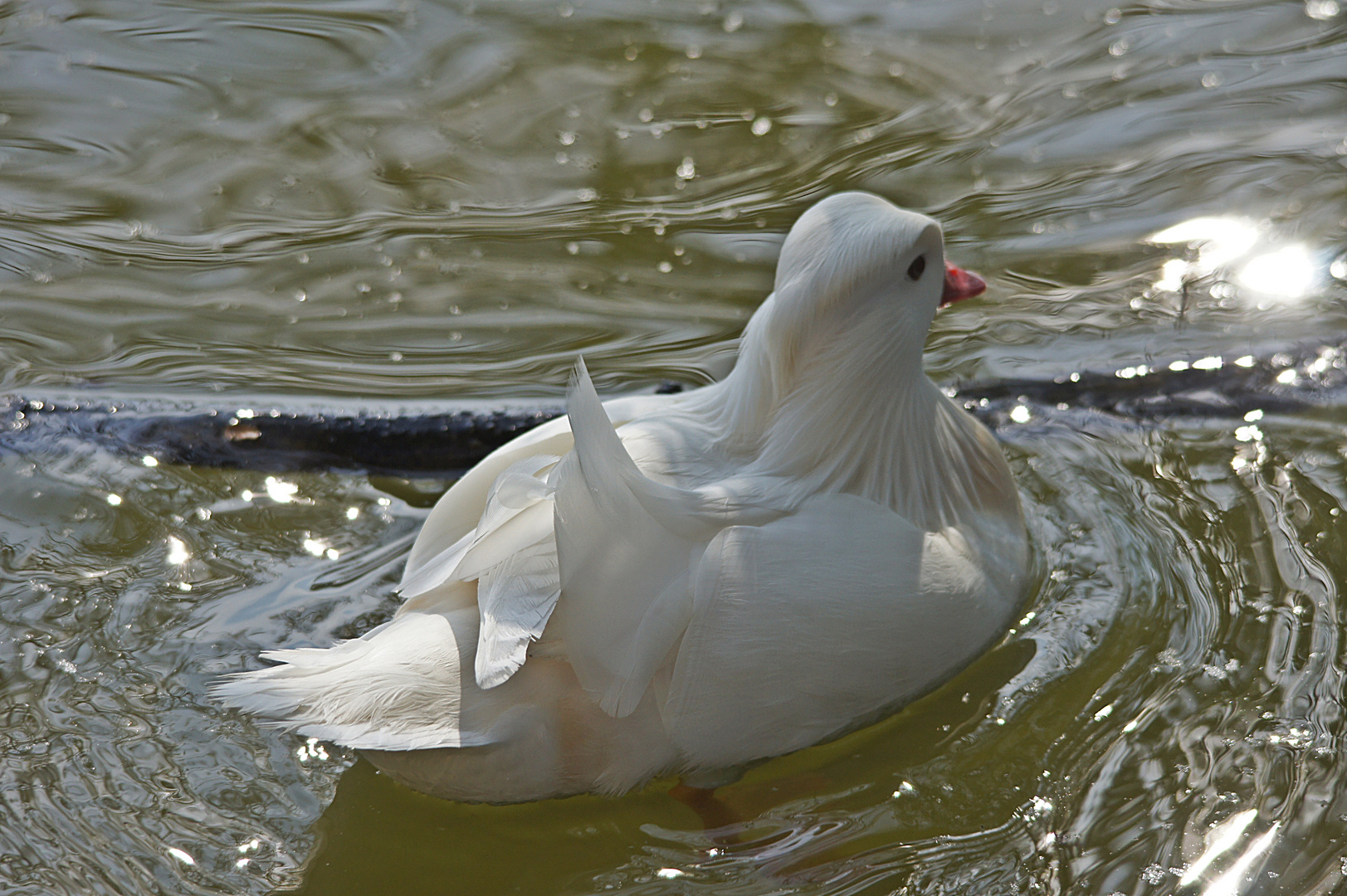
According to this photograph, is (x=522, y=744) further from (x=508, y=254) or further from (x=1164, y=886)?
(x=508, y=254)

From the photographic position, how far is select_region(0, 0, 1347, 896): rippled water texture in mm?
2471

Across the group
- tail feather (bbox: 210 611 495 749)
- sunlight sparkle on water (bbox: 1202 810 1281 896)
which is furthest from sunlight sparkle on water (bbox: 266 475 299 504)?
sunlight sparkle on water (bbox: 1202 810 1281 896)

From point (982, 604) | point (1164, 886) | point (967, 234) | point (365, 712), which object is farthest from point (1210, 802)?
point (967, 234)

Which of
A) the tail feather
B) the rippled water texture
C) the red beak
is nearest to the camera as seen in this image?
the tail feather

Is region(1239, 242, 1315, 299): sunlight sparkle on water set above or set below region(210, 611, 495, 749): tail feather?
above

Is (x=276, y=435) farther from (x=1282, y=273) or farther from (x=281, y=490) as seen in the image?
(x=1282, y=273)

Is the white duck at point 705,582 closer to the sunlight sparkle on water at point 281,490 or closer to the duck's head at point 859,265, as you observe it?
the duck's head at point 859,265

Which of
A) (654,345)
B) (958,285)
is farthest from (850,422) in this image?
(654,345)

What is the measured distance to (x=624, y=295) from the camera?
4.16 m

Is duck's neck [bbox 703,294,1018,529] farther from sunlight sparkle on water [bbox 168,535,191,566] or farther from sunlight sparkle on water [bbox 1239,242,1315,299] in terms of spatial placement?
sunlight sparkle on water [bbox 1239,242,1315,299]

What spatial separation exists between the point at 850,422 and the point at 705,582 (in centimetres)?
53

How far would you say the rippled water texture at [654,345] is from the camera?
97.3 inches

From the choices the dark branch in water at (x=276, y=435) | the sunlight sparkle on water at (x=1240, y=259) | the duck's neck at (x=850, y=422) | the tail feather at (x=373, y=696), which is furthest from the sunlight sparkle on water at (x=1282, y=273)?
the tail feather at (x=373, y=696)

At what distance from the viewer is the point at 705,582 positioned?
2344 mm
